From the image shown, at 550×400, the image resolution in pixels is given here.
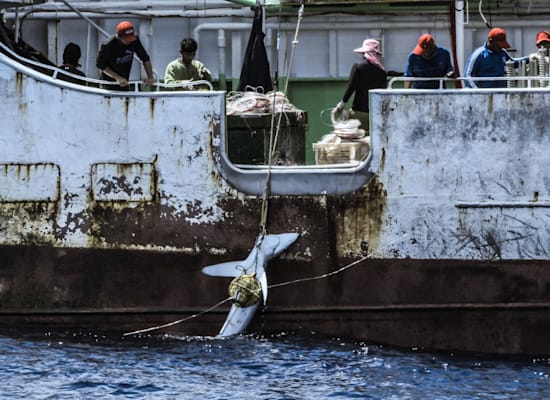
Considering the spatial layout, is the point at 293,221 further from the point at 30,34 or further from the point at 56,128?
the point at 30,34

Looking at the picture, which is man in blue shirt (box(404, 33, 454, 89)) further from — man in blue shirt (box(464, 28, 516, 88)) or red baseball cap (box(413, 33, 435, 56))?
man in blue shirt (box(464, 28, 516, 88))

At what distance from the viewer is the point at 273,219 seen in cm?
1328

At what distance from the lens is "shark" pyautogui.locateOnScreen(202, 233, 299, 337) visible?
43.1 ft

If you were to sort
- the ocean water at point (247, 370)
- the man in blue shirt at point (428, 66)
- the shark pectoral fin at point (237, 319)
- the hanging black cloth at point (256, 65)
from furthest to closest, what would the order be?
the hanging black cloth at point (256, 65) → the man in blue shirt at point (428, 66) → the shark pectoral fin at point (237, 319) → the ocean water at point (247, 370)

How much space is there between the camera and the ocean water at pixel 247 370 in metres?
11.8

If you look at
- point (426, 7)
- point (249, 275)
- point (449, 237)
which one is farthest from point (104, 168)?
point (426, 7)

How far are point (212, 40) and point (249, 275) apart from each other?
464cm

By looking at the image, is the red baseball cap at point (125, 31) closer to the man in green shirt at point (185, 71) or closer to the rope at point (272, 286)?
the man in green shirt at point (185, 71)

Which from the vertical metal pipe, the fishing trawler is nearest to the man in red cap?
the fishing trawler

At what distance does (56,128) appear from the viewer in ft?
43.6

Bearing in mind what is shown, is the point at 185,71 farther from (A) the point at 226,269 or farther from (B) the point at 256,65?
(A) the point at 226,269

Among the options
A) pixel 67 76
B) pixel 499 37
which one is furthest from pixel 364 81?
pixel 67 76

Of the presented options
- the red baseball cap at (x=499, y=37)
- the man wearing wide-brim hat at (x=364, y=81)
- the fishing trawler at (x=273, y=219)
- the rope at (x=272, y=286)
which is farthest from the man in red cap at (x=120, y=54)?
the red baseball cap at (x=499, y=37)

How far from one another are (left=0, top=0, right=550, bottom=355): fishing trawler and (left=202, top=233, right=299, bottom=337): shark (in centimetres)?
2
